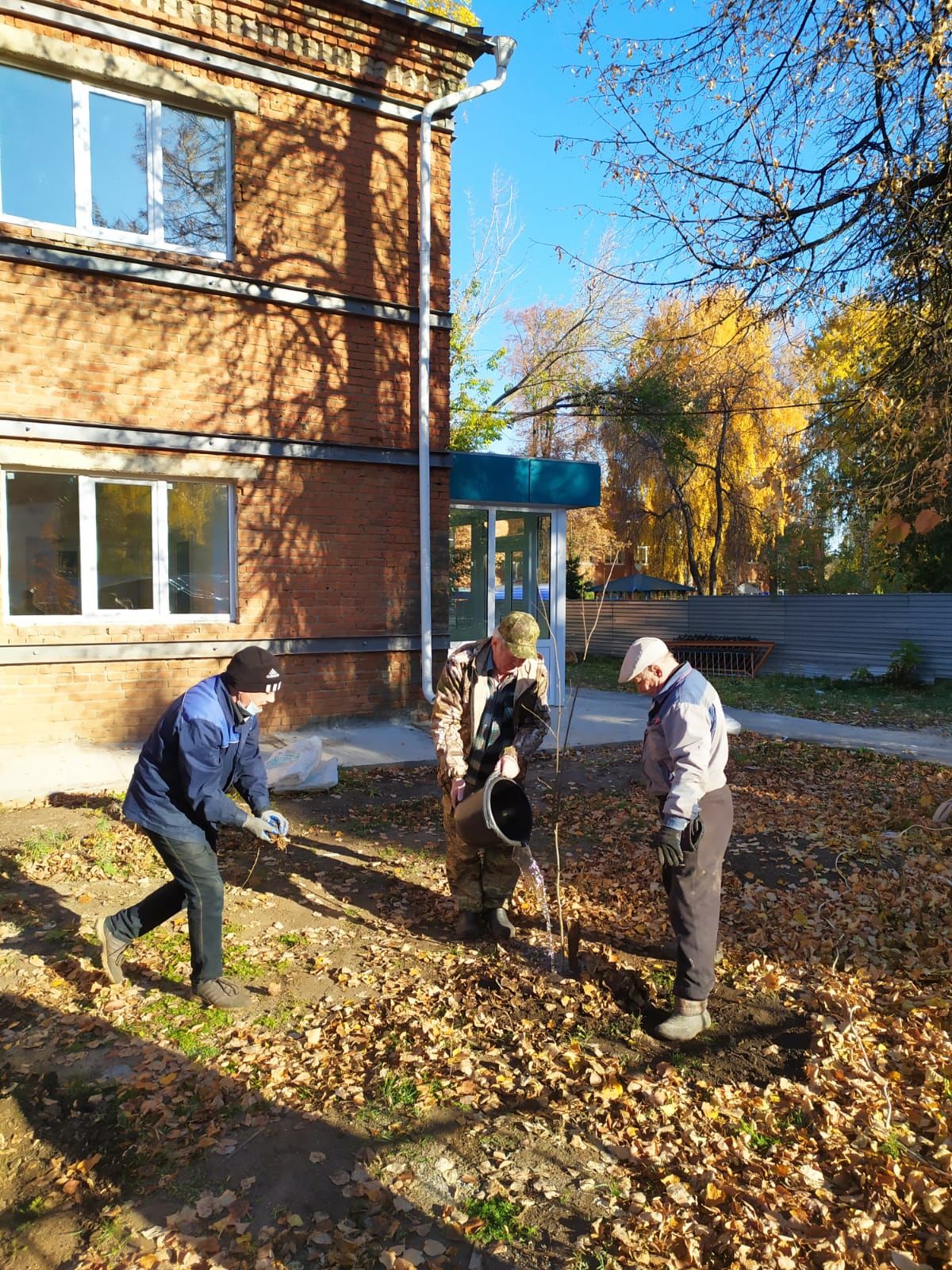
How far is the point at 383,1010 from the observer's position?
14.1 ft

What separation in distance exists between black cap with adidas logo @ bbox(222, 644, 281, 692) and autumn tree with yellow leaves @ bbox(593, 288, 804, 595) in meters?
19.4

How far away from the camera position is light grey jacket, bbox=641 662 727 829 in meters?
3.87

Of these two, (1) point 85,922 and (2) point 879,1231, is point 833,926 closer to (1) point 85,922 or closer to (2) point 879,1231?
(2) point 879,1231

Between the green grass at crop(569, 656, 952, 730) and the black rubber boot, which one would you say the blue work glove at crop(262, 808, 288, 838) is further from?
the green grass at crop(569, 656, 952, 730)

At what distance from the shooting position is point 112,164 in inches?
354

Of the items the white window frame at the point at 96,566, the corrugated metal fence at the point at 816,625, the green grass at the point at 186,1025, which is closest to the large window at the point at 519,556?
the white window frame at the point at 96,566

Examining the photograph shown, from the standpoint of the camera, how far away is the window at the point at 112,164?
8547 millimetres

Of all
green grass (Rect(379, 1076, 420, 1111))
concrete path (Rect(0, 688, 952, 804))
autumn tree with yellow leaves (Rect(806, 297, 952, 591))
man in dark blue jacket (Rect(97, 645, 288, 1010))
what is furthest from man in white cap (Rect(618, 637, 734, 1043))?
concrete path (Rect(0, 688, 952, 804))

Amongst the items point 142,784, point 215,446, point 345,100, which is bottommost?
point 142,784

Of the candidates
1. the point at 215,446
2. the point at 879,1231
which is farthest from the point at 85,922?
the point at 215,446

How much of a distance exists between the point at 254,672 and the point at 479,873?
6.34ft

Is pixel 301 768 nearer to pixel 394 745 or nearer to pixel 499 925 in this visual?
pixel 394 745

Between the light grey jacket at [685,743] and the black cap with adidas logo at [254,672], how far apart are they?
1.79m

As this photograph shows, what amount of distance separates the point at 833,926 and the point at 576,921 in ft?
5.65
